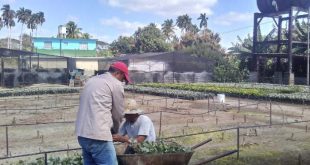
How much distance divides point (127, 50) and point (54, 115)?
52.3 m

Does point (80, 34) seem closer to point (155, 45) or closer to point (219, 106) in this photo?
point (155, 45)

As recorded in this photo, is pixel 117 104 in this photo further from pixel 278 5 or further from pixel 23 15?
pixel 23 15

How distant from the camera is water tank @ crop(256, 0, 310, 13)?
38.7 m

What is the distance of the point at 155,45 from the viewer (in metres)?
64.0

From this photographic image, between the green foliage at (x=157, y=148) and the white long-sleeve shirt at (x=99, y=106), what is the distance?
946 millimetres

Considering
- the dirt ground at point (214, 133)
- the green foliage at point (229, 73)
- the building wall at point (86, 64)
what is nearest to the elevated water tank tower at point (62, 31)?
the building wall at point (86, 64)

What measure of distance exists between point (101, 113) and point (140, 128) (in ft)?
4.62

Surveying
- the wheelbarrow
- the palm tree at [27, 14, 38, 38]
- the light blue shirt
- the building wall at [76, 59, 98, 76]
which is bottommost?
the wheelbarrow

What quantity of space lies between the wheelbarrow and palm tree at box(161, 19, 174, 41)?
82.4 metres

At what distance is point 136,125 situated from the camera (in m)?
6.04

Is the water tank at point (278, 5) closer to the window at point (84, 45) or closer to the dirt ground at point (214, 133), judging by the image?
the dirt ground at point (214, 133)

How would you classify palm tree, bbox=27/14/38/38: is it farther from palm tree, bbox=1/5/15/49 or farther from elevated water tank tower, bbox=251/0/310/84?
elevated water tank tower, bbox=251/0/310/84

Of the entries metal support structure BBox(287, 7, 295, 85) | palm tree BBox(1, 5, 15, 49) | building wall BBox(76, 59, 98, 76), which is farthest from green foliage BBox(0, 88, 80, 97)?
palm tree BBox(1, 5, 15, 49)

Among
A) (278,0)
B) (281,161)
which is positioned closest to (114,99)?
(281,161)
